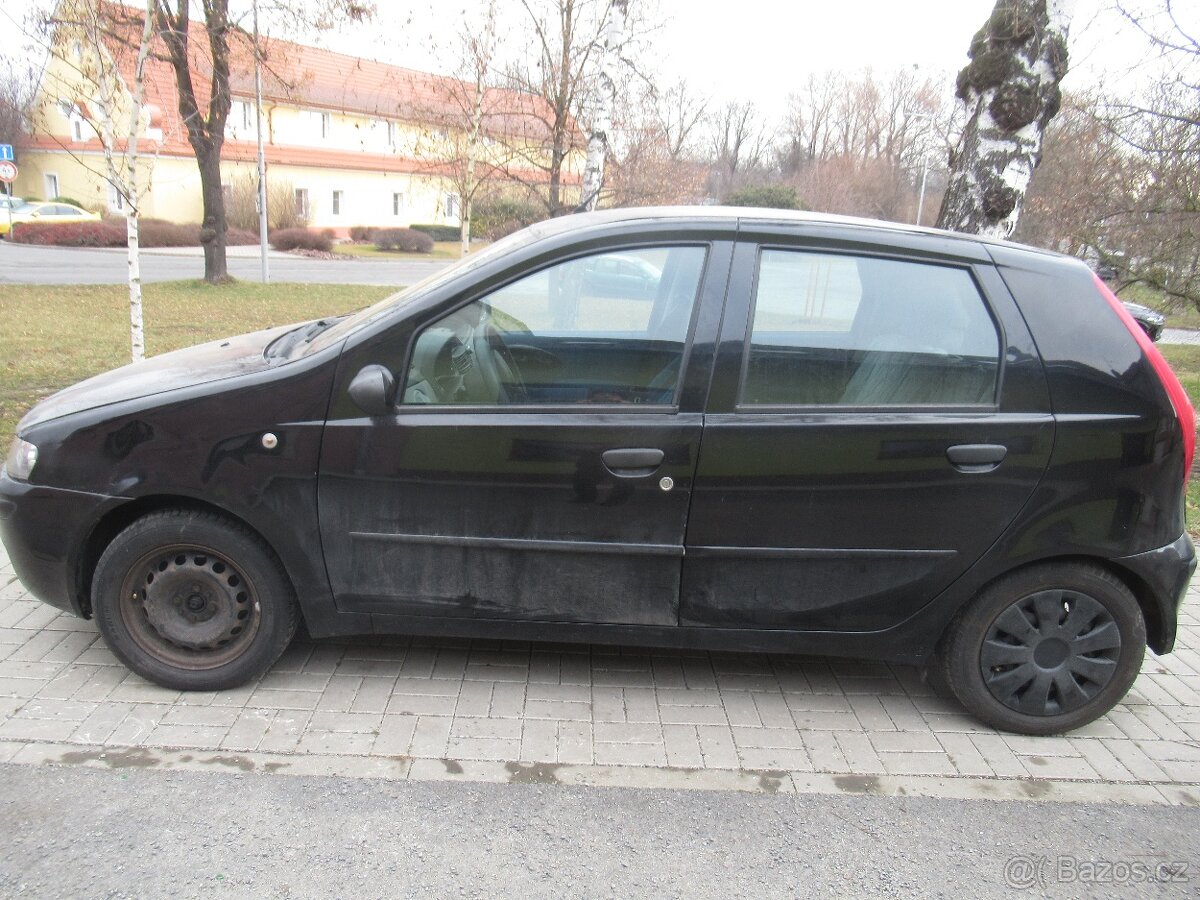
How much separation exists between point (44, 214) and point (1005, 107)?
3907cm

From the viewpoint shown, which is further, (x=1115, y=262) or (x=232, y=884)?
(x=1115, y=262)

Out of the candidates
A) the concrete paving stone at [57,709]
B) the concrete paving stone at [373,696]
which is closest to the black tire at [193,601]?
the concrete paving stone at [57,709]

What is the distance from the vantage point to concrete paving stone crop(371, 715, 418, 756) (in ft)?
10.2

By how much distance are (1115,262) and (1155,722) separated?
38.8 feet

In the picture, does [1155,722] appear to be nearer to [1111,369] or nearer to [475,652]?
[1111,369]

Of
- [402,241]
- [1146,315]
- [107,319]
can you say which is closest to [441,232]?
[402,241]

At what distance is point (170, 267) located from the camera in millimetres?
25719

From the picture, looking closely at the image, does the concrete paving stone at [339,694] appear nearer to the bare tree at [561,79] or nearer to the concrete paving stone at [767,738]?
the concrete paving stone at [767,738]

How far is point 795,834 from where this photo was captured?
9.20 feet

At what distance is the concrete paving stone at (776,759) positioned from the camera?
3.14m

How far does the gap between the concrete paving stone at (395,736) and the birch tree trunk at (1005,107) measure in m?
5.32

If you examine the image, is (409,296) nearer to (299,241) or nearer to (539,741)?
(539,741)

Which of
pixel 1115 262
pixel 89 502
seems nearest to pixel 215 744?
pixel 89 502

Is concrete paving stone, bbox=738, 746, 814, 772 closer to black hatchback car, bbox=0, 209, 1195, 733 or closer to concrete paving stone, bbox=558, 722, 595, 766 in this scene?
black hatchback car, bbox=0, 209, 1195, 733
